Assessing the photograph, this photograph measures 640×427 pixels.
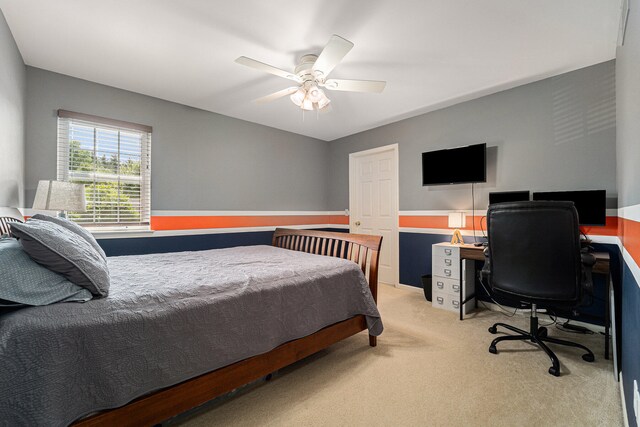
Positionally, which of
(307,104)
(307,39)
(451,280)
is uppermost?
(307,39)

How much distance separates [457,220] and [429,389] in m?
2.02

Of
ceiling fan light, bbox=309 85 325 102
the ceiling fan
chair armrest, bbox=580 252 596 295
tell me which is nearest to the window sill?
the ceiling fan

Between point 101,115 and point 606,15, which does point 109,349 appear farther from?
point 606,15

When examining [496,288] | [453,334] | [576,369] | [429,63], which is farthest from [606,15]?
[453,334]

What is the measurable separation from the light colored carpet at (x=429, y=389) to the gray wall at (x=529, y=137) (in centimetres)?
153

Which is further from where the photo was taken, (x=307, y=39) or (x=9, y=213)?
(x=307, y=39)

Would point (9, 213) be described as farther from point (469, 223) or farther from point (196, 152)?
point (469, 223)

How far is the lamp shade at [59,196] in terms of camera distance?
2.20 metres

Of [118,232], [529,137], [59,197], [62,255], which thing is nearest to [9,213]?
[59,197]

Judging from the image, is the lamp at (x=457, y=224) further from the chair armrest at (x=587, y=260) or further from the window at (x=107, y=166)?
the window at (x=107, y=166)

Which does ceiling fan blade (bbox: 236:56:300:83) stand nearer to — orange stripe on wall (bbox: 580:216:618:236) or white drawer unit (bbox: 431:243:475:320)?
white drawer unit (bbox: 431:243:475:320)

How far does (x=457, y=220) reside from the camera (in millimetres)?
3234

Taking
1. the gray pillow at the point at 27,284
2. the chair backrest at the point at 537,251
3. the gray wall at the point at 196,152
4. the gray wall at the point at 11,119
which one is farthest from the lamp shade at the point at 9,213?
the chair backrest at the point at 537,251

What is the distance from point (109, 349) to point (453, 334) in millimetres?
2555
